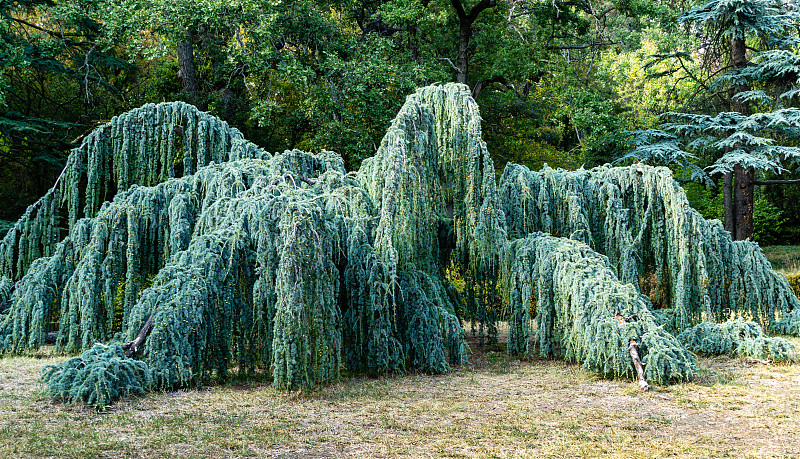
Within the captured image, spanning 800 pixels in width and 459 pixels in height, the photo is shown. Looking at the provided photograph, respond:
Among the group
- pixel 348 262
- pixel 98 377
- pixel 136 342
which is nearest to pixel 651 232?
pixel 348 262

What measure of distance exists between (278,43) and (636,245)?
9.02 metres

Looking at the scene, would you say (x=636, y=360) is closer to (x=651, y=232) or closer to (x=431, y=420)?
(x=431, y=420)

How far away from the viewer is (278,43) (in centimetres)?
1395

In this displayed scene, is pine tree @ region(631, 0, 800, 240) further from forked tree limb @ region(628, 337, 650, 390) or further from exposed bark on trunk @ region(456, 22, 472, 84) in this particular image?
forked tree limb @ region(628, 337, 650, 390)

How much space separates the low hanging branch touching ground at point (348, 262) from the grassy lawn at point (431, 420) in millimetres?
254

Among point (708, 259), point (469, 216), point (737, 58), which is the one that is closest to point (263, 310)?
point (469, 216)

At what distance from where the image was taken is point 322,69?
13.1 metres

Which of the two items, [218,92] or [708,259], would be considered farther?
[218,92]

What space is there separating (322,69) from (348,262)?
24.9 ft

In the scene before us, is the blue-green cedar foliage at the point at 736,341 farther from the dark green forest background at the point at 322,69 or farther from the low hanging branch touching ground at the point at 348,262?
the dark green forest background at the point at 322,69

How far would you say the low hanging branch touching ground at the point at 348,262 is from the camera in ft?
18.4

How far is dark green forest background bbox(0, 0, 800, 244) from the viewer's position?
488 inches

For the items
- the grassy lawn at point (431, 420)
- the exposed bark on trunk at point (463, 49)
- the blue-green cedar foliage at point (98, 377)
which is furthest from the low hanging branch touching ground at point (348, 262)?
the exposed bark on trunk at point (463, 49)

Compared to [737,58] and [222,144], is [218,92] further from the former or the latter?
[737,58]
